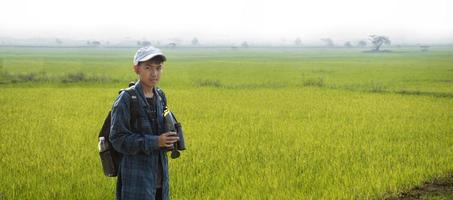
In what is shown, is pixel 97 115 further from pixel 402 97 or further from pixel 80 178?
pixel 402 97

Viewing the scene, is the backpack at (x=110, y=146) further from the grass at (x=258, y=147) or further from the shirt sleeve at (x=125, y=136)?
the grass at (x=258, y=147)

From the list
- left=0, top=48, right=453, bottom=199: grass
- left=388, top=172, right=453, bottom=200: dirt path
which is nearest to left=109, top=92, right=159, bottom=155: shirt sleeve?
left=0, top=48, right=453, bottom=199: grass

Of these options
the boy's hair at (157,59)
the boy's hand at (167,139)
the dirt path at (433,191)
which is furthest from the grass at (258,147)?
the boy's hair at (157,59)

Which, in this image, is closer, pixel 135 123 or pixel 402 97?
pixel 135 123

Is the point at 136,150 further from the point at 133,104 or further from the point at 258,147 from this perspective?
the point at 258,147

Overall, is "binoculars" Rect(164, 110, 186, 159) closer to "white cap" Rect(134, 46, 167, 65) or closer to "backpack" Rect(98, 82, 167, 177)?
"backpack" Rect(98, 82, 167, 177)

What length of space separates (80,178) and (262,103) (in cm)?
896

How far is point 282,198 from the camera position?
5.29 metres

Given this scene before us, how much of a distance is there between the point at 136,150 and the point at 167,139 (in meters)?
0.19

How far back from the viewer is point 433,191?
5.74 meters

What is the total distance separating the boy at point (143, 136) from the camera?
3.08m

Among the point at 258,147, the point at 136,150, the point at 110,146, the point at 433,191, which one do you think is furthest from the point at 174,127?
the point at 258,147

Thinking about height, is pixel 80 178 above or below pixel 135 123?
below

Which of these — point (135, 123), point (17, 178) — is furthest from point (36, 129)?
point (135, 123)
